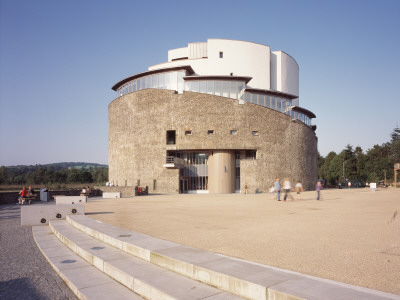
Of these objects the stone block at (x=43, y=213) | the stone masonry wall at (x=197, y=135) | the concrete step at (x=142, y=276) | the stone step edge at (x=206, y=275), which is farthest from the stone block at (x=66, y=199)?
the stone masonry wall at (x=197, y=135)

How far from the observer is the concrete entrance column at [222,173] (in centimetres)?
4212

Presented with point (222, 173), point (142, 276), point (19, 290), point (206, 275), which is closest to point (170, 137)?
point (222, 173)

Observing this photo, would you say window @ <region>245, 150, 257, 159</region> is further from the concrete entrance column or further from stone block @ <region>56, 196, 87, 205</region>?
stone block @ <region>56, 196, 87, 205</region>

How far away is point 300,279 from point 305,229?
4979mm

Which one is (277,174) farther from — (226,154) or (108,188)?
(108,188)

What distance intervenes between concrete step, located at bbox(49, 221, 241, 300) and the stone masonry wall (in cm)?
3524

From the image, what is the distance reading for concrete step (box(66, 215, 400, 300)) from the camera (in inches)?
130

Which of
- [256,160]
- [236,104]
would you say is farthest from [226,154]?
[236,104]

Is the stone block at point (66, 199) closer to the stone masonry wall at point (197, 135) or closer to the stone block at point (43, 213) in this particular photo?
the stone block at point (43, 213)

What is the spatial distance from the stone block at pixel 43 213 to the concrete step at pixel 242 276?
7.60m

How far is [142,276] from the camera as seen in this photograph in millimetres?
4605

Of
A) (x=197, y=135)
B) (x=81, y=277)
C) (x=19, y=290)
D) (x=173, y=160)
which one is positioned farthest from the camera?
(x=173, y=160)

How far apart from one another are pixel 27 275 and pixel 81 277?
4.12 feet

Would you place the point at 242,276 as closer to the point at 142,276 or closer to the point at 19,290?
the point at 142,276
